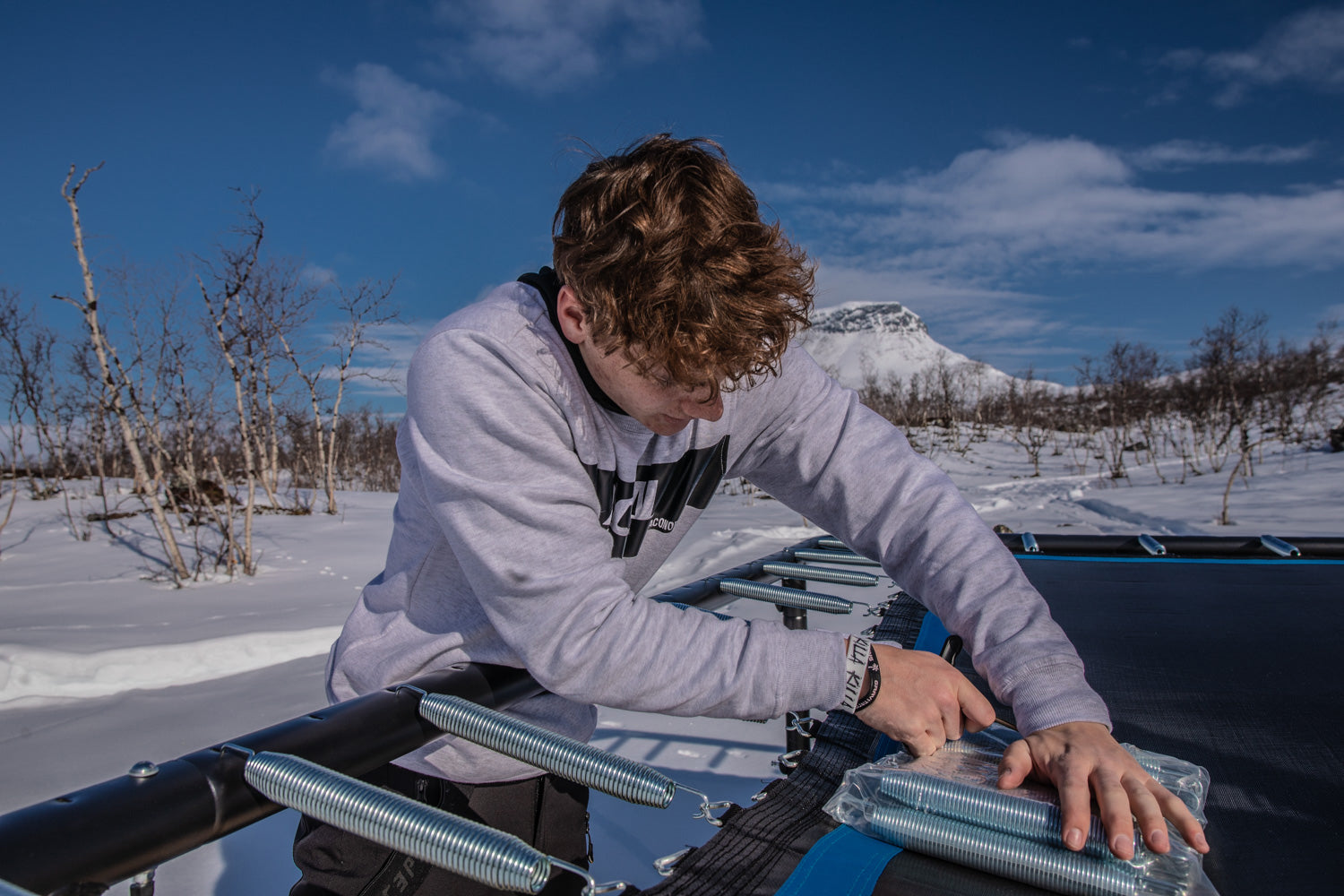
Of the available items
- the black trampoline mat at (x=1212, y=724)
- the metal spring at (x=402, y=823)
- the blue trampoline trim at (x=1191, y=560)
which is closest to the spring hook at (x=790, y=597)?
the black trampoline mat at (x=1212, y=724)

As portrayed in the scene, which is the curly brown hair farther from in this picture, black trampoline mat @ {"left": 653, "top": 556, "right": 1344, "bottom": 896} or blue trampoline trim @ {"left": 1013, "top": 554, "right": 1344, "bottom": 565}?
blue trampoline trim @ {"left": 1013, "top": 554, "right": 1344, "bottom": 565}

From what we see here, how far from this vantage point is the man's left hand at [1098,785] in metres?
0.69

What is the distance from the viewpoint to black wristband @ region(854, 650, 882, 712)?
82 centimetres

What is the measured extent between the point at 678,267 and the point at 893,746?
800 millimetres

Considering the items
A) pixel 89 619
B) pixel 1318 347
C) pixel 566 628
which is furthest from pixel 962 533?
pixel 1318 347

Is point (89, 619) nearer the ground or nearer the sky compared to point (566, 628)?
nearer the ground

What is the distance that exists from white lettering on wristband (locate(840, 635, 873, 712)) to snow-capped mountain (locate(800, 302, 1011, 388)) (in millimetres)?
78679

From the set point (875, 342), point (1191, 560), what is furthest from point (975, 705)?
point (875, 342)

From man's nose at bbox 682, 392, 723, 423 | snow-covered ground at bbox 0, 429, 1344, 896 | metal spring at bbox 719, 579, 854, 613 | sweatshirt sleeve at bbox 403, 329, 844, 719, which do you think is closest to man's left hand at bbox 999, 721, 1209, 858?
sweatshirt sleeve at bbox 403, 329, 844, 719

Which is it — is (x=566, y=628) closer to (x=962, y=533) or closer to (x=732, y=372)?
(x=732, y=372)

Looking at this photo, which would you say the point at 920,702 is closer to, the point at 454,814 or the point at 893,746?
the point at 893,746

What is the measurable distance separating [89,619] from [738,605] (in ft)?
12.4

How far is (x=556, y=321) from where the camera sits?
848mm

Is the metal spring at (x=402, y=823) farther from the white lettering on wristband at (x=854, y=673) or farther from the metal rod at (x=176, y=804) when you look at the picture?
the white lettering on wristband at (x=854, y=673)
